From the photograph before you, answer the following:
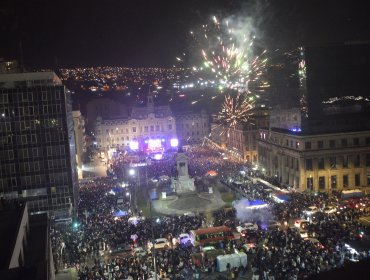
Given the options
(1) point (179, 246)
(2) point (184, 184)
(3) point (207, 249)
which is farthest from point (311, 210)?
(2) point (184, 184)

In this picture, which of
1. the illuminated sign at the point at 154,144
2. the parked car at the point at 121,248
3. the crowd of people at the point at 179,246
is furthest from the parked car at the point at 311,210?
the illuminated sign at the point at 154,144

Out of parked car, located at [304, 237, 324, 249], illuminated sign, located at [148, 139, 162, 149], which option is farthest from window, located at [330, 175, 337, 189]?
illuminated sign, located at [148, 139, 162, 149]

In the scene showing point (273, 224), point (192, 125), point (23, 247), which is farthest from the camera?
point (192, 125)

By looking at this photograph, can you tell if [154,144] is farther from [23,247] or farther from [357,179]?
[23,247]

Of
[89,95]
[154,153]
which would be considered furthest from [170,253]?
[89,95]

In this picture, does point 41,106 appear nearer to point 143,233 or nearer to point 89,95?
point 143,233

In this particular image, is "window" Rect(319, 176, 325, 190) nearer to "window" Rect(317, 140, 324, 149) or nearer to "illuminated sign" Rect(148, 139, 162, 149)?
"window" Rect(317, 140, 324, 149)
